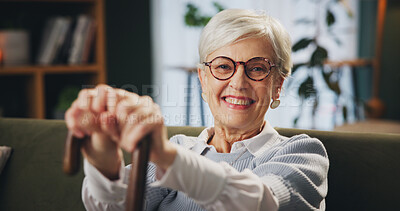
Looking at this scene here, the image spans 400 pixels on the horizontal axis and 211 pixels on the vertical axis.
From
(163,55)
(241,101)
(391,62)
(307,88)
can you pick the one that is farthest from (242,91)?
(391,62)

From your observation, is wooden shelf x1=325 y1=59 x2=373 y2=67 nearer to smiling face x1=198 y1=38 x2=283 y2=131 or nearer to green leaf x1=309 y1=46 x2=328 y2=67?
green leaf x1=309 y1=46 x2=328 y2=67

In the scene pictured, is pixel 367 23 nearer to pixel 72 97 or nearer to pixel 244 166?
pixel 72 97

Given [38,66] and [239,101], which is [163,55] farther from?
[239,101]

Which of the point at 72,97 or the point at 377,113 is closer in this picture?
the point at 72,97

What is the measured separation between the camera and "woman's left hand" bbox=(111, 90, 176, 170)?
0.70 m

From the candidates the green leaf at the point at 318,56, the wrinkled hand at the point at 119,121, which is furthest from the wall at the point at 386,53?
the wrinkled hand at the point at 119,121

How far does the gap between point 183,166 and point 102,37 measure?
226cm

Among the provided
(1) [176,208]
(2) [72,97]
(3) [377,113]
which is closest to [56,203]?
(1) [176,208]

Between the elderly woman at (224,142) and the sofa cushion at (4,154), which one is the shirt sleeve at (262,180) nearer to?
the elderly woman at (224,142)

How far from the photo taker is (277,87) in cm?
127

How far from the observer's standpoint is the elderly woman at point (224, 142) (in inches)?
29.1

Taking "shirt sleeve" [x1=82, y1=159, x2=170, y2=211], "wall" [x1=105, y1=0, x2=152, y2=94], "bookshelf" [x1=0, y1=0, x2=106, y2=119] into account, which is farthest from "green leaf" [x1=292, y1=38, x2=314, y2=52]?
"shirt sleeve" [x1=82, y1=159, x2=170, y2=211]

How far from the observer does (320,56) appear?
2.72 metres

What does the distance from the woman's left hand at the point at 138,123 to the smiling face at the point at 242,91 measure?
1.50 feet
